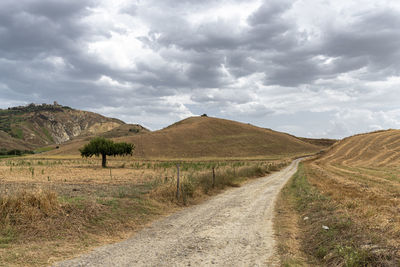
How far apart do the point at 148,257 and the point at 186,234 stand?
2425 millimetres

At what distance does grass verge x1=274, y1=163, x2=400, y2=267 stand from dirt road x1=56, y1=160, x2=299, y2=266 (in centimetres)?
55

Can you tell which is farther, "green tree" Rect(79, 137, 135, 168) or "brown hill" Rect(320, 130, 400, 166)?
"green tree" Rect(79, 137, 135, 168)

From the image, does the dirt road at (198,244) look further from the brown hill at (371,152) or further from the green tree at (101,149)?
the brown hill at (371,152)

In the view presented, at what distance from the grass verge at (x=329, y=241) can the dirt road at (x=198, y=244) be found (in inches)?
21.8

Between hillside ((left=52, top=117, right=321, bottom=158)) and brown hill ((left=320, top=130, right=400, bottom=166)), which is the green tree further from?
hillside ((left=52, top=117, right=321, bottom=158))

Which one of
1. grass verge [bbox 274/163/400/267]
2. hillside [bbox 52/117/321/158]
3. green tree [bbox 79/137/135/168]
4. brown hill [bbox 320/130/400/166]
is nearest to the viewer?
grass verge [bbox 274/163/400/267]

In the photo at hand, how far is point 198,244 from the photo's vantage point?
8680 millimetres

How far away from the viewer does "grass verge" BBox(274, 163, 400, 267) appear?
645 cm

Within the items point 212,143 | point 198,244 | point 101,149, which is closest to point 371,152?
point 101,149

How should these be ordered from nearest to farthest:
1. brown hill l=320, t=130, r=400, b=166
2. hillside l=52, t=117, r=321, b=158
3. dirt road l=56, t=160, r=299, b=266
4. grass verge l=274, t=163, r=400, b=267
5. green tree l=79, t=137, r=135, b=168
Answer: grass verge l=274, t=163, r=400, b=267, dirt road l=56, t=160, r=299, b=266, brown hill l=320, t=130, r=400, b=166, green tree l=79, t=137, r=135, b=168, hillside l=52, t=117, r=321, b=158

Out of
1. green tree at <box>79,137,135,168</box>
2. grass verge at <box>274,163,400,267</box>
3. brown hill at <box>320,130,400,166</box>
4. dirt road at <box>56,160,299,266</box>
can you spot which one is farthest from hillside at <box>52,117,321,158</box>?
grass verge at <box>274,163,400,267</box>

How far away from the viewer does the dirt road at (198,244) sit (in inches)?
287

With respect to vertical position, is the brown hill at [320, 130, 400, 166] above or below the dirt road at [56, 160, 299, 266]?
above

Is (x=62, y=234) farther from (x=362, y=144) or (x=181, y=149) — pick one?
(x=181, y=149)
